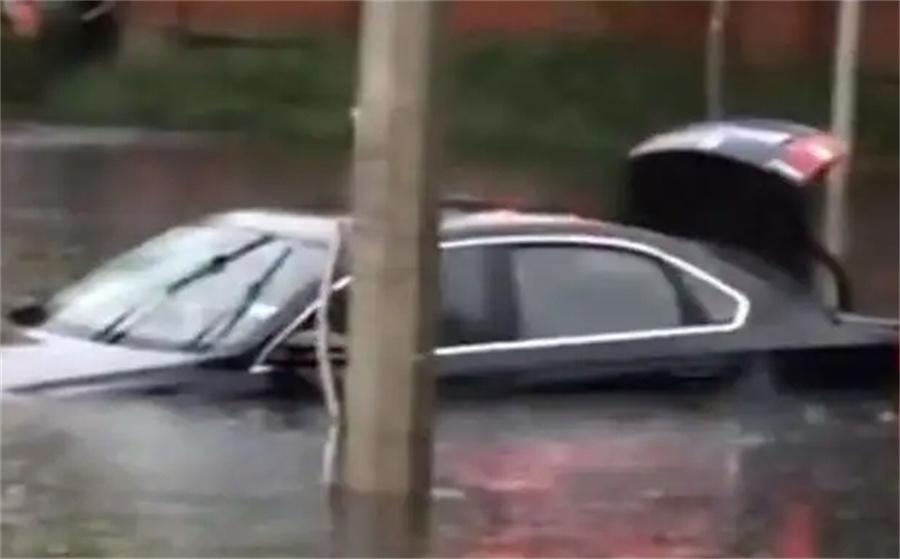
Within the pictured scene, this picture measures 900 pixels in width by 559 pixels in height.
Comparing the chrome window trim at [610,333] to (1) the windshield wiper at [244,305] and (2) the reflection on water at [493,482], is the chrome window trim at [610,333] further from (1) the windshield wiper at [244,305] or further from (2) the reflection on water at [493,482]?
(1) the windshield wiper at [244,305]

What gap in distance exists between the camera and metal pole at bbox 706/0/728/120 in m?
35.0

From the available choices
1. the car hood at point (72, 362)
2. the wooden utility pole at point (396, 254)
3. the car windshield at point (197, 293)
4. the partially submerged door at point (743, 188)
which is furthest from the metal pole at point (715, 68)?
the wooden utility pole at point (396, 254)

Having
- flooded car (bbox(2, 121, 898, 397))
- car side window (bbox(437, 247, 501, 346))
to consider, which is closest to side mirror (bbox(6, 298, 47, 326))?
flooded car (bbox(2, 121, 898, 397))

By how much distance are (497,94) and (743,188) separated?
24.7 m

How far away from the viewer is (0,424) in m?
10.9

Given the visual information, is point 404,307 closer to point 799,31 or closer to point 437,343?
point 437,343

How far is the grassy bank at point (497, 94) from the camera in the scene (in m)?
37.1

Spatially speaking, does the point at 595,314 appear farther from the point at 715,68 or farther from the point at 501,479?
the point at 715,68

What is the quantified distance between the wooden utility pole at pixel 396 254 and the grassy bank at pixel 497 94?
25.8 meters

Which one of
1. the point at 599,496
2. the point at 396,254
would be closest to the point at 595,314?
the point at 599,496

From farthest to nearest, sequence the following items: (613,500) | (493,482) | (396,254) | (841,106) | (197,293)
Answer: (841,106) → (197,293) → (493,482) → (613,500) → (396,254)

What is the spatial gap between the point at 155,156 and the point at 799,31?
10044 millimetres

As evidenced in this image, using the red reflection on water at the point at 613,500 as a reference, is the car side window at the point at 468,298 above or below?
above

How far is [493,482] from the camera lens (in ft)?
35.8
